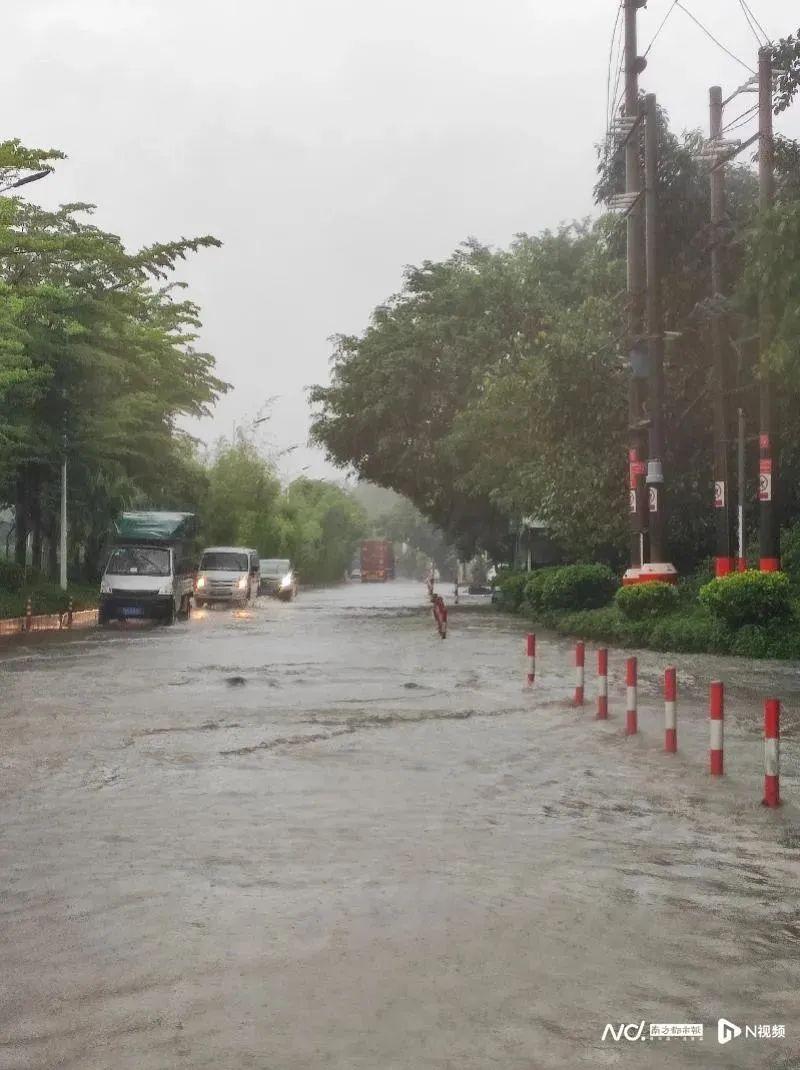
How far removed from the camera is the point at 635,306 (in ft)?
98.3

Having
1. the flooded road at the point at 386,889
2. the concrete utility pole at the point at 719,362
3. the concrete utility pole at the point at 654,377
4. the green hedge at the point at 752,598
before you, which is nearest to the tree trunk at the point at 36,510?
the concrete utility pole at the point at 654,377

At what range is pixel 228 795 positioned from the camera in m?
10.9

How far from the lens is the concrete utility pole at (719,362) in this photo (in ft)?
93.4

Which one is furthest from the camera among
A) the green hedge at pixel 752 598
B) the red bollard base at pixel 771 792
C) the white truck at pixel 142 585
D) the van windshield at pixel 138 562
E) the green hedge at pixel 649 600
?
the van windshield at pixel 138 562

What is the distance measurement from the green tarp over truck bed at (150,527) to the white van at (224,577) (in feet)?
8.99

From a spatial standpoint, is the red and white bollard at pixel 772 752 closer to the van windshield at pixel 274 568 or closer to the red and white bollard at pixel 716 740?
the red and white bollard at pixel 716 740

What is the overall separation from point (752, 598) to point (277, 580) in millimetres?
38385

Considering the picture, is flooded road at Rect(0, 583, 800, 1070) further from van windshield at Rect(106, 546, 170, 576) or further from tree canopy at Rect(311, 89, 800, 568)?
van windshield at Rect(106, 546, 170, 576)

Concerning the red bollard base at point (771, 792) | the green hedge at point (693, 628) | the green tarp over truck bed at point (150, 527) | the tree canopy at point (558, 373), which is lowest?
the red bollard base at point (771, 792)

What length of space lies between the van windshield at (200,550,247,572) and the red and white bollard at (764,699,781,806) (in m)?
41.8

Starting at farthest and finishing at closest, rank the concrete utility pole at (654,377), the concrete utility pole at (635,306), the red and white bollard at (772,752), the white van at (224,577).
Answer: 1. the white van at (224,577)
2. the concrete utility pole at (635,306)
3. the concrete utility pole at (654,377)
4. the red and white bollard at (772,752)

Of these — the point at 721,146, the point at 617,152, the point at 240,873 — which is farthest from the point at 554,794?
the point at 617,152

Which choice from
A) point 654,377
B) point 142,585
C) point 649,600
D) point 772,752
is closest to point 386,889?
point 772,752

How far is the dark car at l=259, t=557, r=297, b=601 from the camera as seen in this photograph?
6076cm
